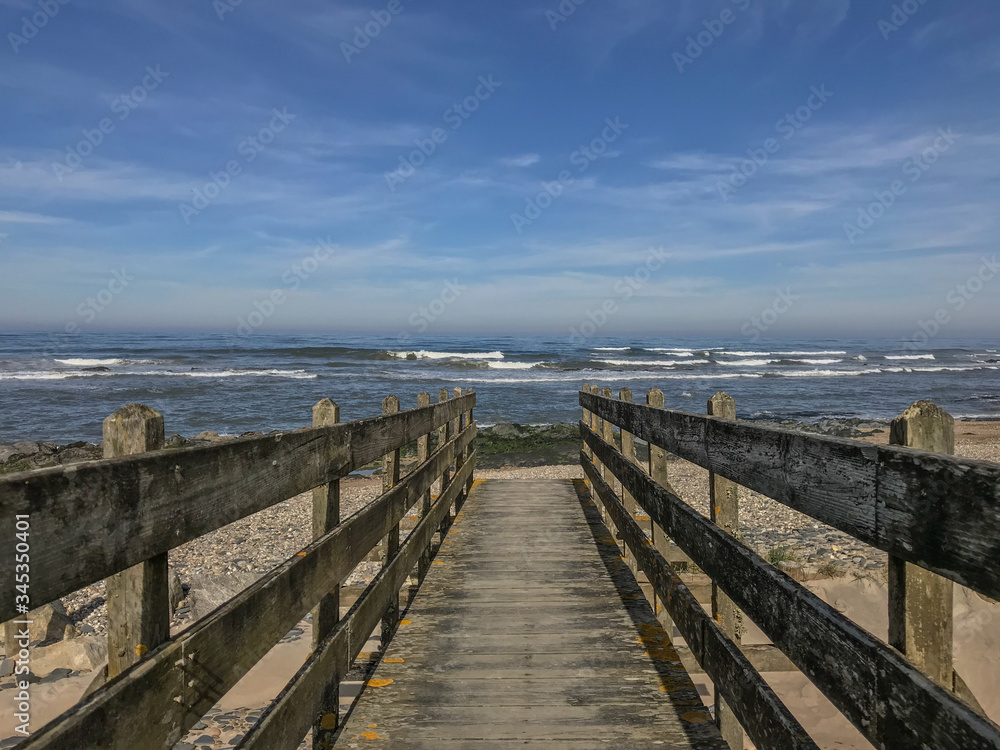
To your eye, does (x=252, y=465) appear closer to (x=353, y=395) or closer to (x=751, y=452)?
(x=751, y=452)

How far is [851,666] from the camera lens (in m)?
1.44

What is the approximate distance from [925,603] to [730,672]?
106 cm

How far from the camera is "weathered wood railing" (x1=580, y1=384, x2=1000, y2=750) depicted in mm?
1126

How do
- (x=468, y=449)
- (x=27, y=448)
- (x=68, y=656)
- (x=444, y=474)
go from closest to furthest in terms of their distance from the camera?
(x=68, y=656) < (x=444, y=474) < (x=468, y=449) < (x=27, y=448)

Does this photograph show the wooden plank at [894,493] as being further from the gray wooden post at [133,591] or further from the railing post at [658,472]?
the railing post at [658,472]

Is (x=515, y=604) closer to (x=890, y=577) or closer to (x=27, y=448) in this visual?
(x=890, y=577)

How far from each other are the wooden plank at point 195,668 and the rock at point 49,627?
461 centimetres

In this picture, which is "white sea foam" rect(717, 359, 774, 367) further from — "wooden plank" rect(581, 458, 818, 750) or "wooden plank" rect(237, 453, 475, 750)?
"wooden plank" rect(237, 453, 475, 750)

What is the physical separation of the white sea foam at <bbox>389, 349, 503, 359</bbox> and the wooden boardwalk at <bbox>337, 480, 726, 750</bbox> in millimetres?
45507

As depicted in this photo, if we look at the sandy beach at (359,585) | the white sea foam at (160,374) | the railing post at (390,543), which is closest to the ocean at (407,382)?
the white sea foam at (160,374)

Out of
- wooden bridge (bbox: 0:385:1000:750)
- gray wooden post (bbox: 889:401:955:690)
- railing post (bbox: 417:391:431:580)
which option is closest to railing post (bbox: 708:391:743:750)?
wooden bridge (bbox: 0:385:1000:750)

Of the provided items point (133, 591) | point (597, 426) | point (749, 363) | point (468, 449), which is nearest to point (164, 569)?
point (133, 591)

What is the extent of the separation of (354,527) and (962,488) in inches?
89.5

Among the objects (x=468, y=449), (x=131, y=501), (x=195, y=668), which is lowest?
(x=468, y=449)
